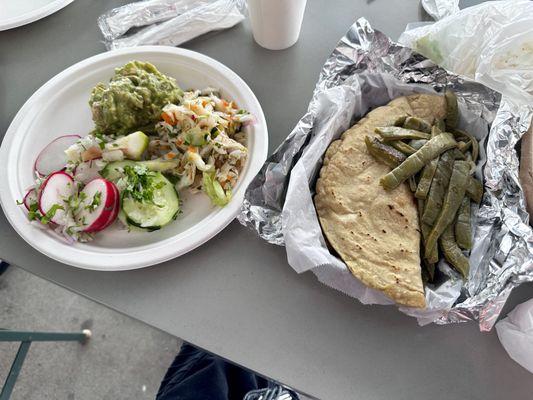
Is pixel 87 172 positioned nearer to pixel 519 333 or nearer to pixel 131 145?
pixel 131 145

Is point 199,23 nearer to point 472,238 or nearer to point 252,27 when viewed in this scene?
point 252,27

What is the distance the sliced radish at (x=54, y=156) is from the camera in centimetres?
100

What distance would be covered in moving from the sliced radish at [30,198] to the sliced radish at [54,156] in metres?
0.08

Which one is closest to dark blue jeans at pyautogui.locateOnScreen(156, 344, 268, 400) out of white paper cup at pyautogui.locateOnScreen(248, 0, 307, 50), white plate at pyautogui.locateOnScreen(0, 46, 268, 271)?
white plate at pyautogui.locateOnScreen(0, 46, 268, 271)

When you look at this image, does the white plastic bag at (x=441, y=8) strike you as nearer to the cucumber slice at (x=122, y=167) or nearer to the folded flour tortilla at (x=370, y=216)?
the folded flour tortilla at (x=370, y=216)

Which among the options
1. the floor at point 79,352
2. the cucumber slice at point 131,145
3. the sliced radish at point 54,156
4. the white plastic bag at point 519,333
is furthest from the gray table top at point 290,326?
the floor at point 79,352

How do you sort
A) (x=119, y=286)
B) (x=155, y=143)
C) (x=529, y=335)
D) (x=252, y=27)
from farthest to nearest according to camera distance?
(x=252, y=27) → (x=155, y=143) → (x=119, y=286) → (x=529, y=335)

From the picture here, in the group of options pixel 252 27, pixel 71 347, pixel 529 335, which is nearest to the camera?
pixel 529 335

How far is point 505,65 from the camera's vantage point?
896 mm

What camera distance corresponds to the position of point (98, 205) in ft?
2.89

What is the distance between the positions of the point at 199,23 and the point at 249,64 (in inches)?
6.8

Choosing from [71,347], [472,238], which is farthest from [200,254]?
[71,347]

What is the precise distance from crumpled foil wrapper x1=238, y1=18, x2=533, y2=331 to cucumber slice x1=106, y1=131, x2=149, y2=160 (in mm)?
270

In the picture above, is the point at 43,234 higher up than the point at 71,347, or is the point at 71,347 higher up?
the point at 43,234
